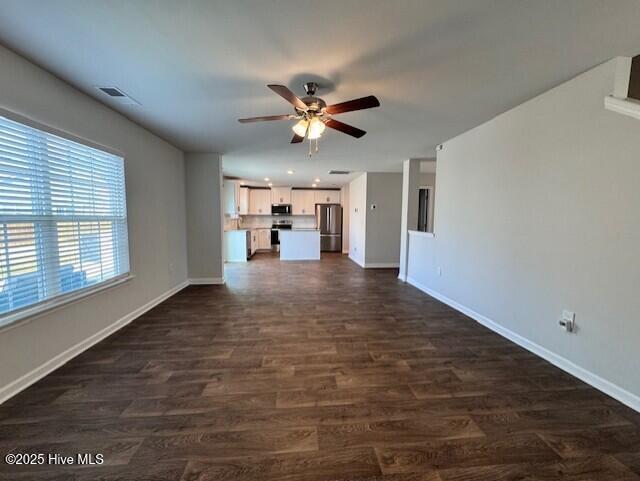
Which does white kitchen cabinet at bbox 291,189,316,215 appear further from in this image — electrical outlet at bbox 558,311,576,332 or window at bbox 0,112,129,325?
electrical outlet at bbox 558,311,576,332

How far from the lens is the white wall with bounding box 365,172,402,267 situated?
652cm

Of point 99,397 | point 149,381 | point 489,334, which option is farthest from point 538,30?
point 99,397

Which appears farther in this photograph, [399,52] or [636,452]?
[399,52]

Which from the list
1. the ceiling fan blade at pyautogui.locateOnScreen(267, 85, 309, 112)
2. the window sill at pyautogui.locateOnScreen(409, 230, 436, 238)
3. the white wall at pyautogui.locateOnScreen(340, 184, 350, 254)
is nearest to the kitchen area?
the white wall at pyautogui.locateOnScreen(340, 184, 350, 254)

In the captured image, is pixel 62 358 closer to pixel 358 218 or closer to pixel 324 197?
pixel 358 218

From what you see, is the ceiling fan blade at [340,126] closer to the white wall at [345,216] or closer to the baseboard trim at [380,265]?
the baseboard trim at [380,265]

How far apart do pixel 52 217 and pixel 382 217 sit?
5.75 metres

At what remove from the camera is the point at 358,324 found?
3152 millimetres

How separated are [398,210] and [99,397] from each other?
618 centimetres

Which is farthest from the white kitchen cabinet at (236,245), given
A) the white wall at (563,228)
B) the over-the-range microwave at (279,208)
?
the white wall at (563,228)

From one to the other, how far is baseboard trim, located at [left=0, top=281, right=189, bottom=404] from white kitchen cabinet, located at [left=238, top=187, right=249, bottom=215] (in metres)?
5.35

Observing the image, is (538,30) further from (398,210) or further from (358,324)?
(398,210)

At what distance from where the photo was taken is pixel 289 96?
1963 mm

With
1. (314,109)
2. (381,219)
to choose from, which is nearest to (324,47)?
(314,109)
